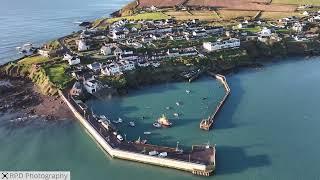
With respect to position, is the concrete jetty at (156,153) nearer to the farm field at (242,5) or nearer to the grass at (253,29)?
the grass at (253,29)

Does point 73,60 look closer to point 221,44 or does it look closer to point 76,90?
point 76,90

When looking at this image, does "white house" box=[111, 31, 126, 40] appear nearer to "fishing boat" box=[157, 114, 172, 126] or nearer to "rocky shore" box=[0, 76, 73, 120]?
"rocky shore" box=[0, 76, 73, 120]

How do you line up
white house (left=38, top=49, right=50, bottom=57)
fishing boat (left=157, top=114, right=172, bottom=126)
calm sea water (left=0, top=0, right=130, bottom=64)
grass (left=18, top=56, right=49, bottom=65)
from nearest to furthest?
fishing boat (left=157, top=114, right=172, bottom=126) → grass (left=18, top=56, right=49, bottom=65) → white house (left=38, top=49, right=50, bottom=57) → calm sea water (left=0, top=0, right=130, bottom=64)

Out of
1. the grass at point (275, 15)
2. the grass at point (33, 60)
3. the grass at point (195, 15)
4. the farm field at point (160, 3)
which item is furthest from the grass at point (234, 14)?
the grass at point (33, 60)

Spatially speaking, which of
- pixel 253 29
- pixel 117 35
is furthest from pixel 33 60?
pixel 253 29

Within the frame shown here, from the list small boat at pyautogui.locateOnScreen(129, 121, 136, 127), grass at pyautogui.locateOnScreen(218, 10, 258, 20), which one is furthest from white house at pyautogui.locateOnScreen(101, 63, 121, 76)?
grass at pyautogui.locateOnScreen(218, 10, 258, 20)
